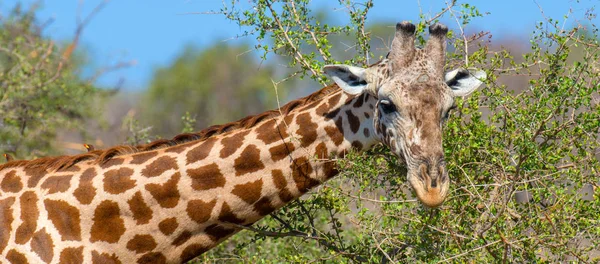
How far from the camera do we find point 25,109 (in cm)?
1294

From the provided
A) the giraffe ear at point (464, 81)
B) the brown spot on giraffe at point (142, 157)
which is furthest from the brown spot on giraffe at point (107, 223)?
the giraffe ear at point (464, 81)

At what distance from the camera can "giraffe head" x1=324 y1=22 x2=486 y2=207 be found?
562cm

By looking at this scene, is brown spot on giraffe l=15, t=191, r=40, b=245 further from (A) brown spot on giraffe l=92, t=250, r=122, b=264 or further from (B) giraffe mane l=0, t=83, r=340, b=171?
(A) brown spot on giraffe l=92, t=250, r=122, b=264

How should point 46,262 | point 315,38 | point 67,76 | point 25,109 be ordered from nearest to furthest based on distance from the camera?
point 46,262 < point 315,38 < point 25,109 < point 67,76

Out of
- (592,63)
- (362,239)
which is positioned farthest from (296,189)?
(592,63)

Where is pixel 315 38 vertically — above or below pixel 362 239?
above

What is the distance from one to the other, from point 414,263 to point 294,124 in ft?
4.65

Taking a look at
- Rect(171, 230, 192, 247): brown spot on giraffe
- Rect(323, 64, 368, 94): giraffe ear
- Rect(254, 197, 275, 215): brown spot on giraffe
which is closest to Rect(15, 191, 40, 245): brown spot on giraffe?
Rect(171, 230, 192, 247): brown spot on giraffe

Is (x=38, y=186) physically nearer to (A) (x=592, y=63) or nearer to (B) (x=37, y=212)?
(B) (x=37, y=212)

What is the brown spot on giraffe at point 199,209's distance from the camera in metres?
6.21

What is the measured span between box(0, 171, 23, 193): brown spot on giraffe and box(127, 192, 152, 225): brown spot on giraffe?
0.87 m

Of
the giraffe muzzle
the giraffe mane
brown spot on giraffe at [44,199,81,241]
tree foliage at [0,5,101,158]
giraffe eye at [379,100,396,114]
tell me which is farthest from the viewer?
tree foliage at [0,5,101,158]

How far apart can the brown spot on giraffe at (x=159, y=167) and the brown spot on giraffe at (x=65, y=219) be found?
55 centimetres

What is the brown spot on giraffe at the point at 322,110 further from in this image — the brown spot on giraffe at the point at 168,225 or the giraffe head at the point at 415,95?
the brown spot on giraffe at the point at 168,225
